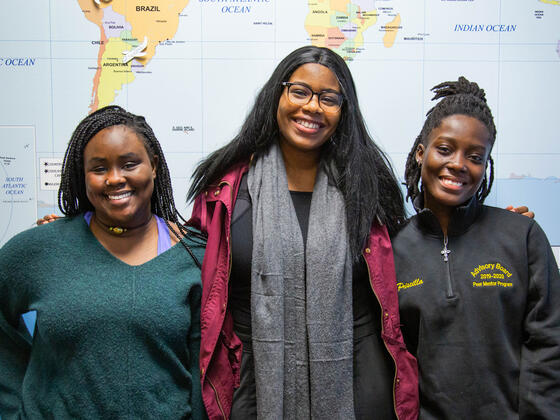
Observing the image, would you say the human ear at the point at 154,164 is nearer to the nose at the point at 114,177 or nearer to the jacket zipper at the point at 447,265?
the nose at the point at 114,177

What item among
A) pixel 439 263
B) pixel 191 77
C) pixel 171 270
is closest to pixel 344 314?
pixel 439 263

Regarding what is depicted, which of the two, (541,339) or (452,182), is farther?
(452,182)

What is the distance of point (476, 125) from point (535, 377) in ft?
2.50

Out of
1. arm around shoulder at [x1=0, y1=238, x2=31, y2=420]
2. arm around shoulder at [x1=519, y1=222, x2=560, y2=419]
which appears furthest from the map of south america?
arm around shoulder at [x1=519, y1=222, x2=560, y2=419]

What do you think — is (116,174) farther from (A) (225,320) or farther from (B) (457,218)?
(B) (457,218)

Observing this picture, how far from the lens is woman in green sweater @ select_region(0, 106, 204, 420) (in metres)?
1.04

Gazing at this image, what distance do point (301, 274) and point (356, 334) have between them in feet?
0.87

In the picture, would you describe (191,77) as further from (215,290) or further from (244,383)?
(244,383)

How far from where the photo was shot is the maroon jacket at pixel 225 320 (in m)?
1.14

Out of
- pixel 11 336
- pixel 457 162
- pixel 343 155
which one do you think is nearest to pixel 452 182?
pixel 457 162

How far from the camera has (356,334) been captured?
1.26 metres

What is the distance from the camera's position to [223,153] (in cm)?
135

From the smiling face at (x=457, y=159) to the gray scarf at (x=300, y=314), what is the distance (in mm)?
342

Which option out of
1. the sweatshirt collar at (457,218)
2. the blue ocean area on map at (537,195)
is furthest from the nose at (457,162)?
the blue ocean area on map at (537,195)
